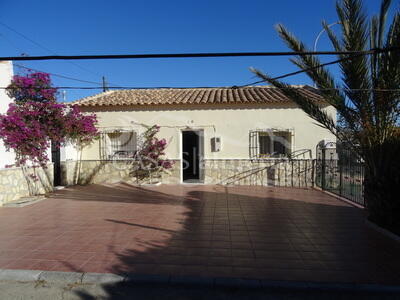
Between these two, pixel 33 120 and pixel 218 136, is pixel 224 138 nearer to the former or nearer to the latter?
pixel 218 136

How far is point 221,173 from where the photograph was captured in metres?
11.7

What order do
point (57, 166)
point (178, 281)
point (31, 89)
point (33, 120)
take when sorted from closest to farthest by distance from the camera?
1. point (178, 281)
2. point (31, 89)
3. point (33, 120)
4. point (57, 166)

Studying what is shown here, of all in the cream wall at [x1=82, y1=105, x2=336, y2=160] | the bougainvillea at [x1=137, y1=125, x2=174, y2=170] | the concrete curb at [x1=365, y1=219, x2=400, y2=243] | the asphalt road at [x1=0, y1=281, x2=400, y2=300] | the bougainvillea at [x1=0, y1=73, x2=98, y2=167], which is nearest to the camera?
the asphalt road at [x1=0, y1=281, x2=400, y2=300]

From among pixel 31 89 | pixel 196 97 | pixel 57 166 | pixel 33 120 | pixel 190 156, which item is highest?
pixel 196 97

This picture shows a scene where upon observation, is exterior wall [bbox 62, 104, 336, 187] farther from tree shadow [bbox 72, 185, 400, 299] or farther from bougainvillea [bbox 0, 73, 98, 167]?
tree shadow [bbox 72, 185, 400, 299]

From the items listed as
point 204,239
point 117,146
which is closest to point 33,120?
point 117,146

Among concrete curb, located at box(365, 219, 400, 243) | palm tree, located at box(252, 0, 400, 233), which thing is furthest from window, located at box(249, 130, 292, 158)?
concrete curb, located at box(365, 219, 400, 243)

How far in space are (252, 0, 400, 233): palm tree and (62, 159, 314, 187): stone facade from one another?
214 inches

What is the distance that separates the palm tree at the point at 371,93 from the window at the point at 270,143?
5.45 meters

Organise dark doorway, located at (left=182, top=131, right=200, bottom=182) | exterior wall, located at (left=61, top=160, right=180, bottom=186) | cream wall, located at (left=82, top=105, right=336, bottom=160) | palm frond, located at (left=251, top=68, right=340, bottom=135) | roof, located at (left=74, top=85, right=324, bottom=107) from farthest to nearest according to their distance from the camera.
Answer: dark doorway, located at (left=182, top=131, right=200, bottom=182), exterior wall, located at (left=61, top=160, right=180, bottom=186), roof, located at (left=74, top=85, right=324, bottom=107), cream wall, located at (left=82, top=105, right=336, bottom=160), palm frond, located at (left=251, top=68, right=340, bottom=135)

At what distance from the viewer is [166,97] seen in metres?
12.6

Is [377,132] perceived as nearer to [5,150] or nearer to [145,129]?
[145,129]

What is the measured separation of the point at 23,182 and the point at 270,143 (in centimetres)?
987

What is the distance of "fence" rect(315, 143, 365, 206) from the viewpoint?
8062 mm
